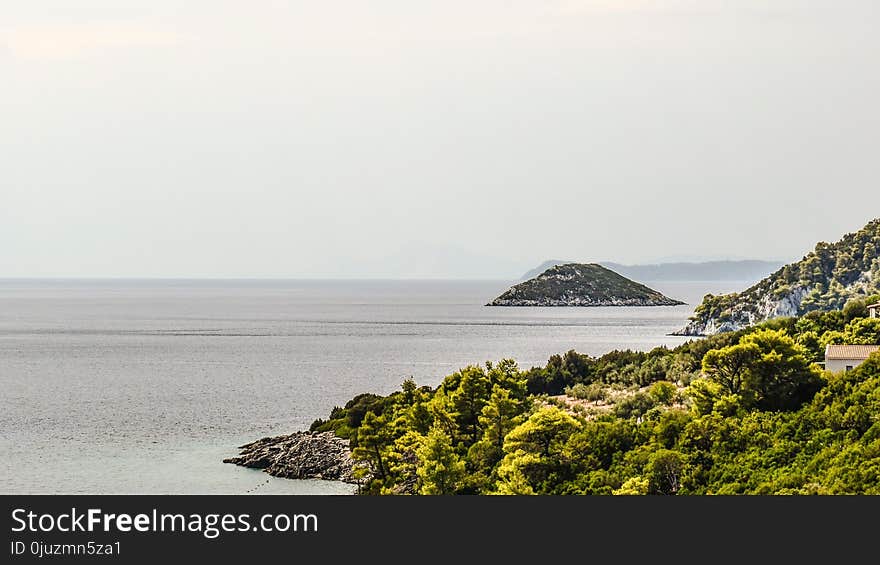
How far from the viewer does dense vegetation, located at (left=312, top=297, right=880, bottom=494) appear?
27375 millimetres

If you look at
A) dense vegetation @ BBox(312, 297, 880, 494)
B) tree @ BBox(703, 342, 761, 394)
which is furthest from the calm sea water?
tree @ BBox(703, 342, 761, 394)

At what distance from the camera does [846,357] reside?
36.7 meters

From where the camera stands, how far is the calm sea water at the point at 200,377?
156 ft

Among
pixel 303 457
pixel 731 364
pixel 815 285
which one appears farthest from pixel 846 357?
pixel 815 285

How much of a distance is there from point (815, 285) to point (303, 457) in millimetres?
81774

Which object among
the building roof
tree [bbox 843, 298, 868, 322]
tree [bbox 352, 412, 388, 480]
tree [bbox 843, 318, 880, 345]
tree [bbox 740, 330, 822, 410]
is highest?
tree [bbox 843, 298, 868, 322]

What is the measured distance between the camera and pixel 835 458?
2597cm

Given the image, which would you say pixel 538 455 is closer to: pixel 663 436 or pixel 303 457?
pixel 663 436

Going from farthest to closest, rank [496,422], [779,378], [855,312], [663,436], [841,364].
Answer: [855,312] → [841,364] → [496,422] → [779,378] → [663,436]

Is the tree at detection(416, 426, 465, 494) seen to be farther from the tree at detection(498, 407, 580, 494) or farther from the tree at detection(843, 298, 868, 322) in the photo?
the tree at detection(843, 298, 868, 322)

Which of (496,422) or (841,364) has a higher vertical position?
(841,364)

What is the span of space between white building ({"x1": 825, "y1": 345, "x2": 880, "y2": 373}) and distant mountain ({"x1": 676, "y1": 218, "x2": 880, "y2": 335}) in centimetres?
6439

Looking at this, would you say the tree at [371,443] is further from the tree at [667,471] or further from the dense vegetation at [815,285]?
the dense vegetation at [815,285]

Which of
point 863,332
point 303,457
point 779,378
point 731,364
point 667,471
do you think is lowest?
point 303,457
